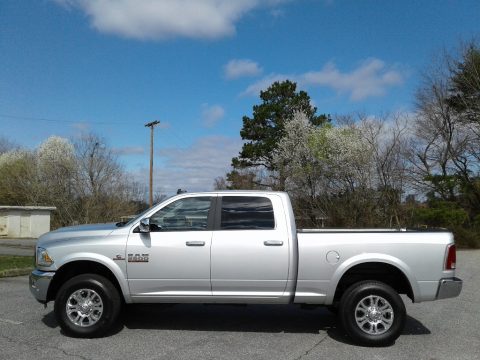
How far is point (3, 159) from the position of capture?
46781 millimetres

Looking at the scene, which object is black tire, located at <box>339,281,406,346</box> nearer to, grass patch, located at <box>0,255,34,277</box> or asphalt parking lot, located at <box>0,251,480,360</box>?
asphalt parking lot, located at <box>0,251,480,360</box>

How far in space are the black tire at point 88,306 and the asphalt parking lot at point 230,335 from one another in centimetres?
16

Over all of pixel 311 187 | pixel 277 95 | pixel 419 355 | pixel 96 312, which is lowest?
pixel 419 355

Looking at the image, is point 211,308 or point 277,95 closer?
point 211,308

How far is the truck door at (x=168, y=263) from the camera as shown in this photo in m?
6.28

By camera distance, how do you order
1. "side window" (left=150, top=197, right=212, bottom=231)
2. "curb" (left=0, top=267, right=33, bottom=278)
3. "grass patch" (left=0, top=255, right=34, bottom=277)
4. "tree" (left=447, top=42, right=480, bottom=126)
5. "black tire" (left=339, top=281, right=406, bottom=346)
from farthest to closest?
"tree" (left=447, top=42, right=480, bottom=126) → "grass patch" (left=0, top=255, right=34, bottom=277) → "curb" (left=0, top=267, right=33, bottom=278) → "side window" (left=150, top=197, right=212, bottom=231) → "black tire" (left=339, top=281, right=406, bottom=346)

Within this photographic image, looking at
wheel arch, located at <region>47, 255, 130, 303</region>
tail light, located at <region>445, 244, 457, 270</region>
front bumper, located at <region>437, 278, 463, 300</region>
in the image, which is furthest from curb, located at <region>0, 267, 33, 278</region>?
tail light, located at <region>445, 244, 457, 270</region>

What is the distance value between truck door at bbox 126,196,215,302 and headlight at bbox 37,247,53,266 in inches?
40.3

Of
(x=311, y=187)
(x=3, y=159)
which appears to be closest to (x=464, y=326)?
(x=311, y=187)

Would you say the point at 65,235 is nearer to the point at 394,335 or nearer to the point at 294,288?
the point at 294,288

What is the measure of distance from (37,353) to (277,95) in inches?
1708

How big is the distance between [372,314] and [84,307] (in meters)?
3.67

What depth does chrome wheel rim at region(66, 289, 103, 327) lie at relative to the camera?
629 cm

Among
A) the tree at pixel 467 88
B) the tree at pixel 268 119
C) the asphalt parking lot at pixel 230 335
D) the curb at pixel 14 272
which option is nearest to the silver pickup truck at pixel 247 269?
the asphalt parking lot at pixel 230 335
